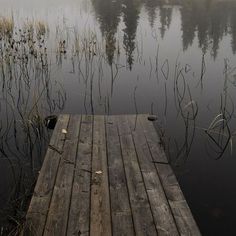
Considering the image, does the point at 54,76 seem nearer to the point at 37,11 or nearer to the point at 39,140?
the point at 39,140

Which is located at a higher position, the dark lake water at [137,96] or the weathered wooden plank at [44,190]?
the weathered wooden plank at [44,190]

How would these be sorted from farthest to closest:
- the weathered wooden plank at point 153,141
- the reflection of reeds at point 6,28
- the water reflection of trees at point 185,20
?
the water reflection of trees at point 185,20, the reflection of reeds at point 6,28, the weathered wooden plank at point 153,141

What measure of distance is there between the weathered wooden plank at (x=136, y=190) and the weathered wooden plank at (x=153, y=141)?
0.96 feet

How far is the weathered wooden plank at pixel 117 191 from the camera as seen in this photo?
12.4 ft

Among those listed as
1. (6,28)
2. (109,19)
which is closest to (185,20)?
(109,19)

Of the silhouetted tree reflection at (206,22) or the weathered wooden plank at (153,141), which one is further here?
the silhouetted tree reflection at (206,22)

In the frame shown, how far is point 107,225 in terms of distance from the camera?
3791mm

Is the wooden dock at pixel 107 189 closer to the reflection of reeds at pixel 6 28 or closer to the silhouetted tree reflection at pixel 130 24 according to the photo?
the silhouetted tree reflection at pixel 130 24

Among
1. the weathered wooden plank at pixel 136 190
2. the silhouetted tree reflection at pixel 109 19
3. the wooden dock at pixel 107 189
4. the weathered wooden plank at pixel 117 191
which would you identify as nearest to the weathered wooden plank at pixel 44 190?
the wooden dock at pixel 107 189

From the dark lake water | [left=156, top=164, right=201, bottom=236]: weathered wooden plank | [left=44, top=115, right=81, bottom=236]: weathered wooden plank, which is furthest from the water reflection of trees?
[left=156, top=164, right=201, bottom=236]: weathered wooden plank

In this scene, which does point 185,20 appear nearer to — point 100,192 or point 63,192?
point 100,192

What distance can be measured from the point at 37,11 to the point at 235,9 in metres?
14.0

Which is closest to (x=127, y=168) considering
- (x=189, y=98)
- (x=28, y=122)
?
(x=28, y=122)

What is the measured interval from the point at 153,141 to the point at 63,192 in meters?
2.05
